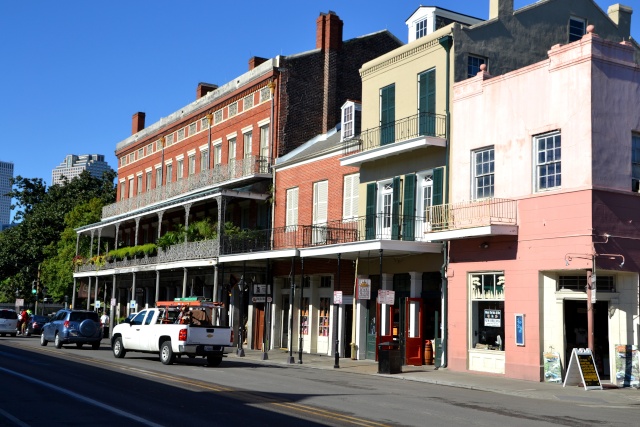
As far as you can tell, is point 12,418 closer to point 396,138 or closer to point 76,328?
point 396,138

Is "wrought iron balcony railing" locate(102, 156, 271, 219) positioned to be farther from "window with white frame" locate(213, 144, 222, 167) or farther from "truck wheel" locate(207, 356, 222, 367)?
"truck wheel" locate(207, 356, 222, 367)

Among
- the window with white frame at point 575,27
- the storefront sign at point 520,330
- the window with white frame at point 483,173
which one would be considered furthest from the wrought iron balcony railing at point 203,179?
the storefront sign at point 520,330

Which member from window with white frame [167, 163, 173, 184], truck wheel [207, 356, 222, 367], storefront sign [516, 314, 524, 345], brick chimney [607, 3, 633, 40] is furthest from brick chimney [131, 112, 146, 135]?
storefront sign [516, 314, 524, 345]

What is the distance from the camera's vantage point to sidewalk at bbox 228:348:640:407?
55.9ft

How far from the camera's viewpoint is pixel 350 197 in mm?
29547

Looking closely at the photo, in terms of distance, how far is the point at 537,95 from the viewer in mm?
21484

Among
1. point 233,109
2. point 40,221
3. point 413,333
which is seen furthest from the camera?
point 40,221

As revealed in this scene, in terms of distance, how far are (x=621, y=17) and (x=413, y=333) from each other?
1411 centimetres

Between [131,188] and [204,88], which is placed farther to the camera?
[131,188]

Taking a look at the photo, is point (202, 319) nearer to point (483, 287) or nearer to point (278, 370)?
point (278, 370)

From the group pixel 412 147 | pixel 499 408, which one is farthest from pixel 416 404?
pixel 412 147

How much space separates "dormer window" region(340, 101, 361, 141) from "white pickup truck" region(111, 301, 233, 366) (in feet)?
32.3

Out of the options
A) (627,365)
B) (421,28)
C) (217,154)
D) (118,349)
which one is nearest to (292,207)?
(217,154)

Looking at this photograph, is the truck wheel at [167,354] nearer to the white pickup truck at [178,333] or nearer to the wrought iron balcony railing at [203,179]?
the white pickup truck at [178,333]
